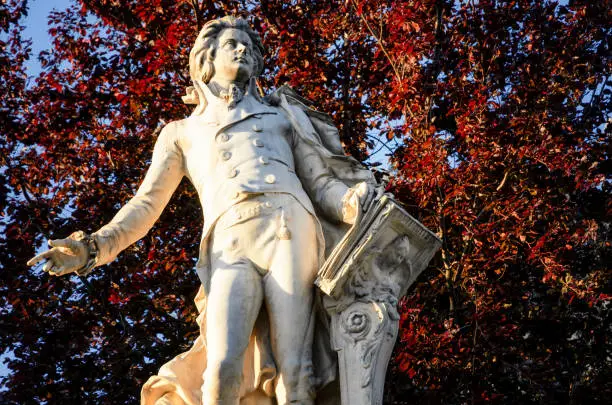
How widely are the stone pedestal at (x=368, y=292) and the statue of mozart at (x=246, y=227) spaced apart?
0.15 m

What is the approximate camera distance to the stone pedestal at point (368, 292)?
302 inches

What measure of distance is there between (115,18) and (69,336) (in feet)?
10.0

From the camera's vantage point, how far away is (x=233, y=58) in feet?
28.5

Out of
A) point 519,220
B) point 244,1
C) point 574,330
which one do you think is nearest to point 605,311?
point 574,330

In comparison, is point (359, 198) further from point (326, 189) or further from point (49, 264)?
point (49, 264)

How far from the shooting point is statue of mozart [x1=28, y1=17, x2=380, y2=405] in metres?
7.75

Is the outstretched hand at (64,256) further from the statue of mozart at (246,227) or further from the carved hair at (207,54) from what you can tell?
the carved hair at (207,54)

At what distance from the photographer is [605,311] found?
12.6 meters

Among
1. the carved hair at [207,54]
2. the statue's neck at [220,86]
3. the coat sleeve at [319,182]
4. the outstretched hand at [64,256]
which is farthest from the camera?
the carved hair at [207,54]

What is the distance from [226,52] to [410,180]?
3.65 m

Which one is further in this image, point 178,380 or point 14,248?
point 14,248

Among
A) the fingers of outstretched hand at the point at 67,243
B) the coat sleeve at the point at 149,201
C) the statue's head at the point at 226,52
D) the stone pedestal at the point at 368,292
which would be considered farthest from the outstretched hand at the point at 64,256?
the statue's head at the point at 226,52

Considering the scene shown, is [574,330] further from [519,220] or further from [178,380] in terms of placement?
[178,380]

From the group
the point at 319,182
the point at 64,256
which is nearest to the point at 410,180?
the point at 319,182
